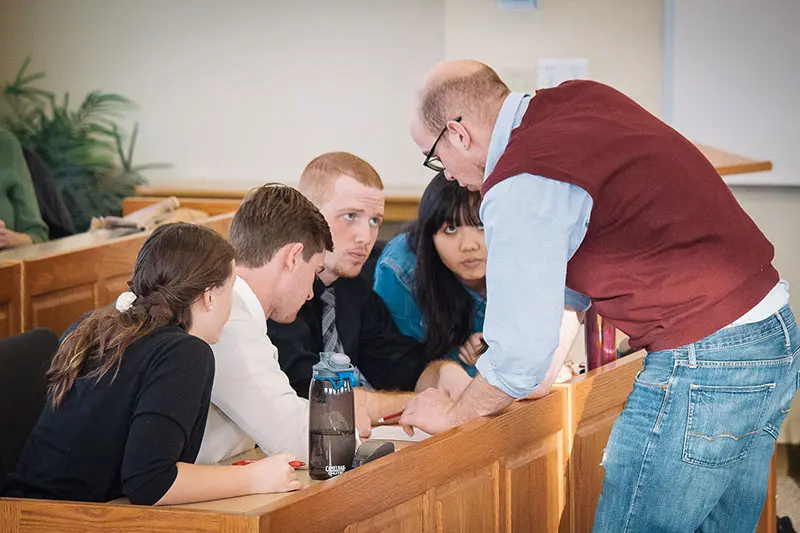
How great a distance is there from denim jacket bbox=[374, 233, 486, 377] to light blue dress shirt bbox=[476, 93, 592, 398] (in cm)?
104

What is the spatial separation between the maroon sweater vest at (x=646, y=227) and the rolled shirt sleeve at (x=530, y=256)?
0.03 meters

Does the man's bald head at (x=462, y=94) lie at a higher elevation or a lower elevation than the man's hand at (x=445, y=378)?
higher

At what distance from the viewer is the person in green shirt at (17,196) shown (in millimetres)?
4664

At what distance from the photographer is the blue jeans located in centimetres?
196

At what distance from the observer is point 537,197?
1.88 metres

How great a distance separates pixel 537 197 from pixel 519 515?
0.78 m

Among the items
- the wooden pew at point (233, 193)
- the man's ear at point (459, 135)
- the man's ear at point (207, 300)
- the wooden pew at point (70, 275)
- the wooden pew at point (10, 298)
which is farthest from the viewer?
the wooden pew at point (233, 193)

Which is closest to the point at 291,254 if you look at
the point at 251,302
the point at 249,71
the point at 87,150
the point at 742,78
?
the point at 251,302

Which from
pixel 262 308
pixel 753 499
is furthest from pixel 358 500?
pixel 753 499

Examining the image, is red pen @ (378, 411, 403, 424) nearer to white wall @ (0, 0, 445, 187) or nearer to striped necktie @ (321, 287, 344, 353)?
striped necktie @ (321, 287, 344, 353)

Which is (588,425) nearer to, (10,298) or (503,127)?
(503,127)

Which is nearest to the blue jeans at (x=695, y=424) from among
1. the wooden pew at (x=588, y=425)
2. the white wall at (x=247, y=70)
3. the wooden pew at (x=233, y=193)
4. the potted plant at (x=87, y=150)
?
the wooden pew at (x=588, y=425)

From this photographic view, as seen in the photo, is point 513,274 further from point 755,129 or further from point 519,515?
point 755,129

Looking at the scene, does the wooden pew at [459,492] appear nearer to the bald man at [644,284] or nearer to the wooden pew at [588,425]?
the wooden pew at [588,425]
